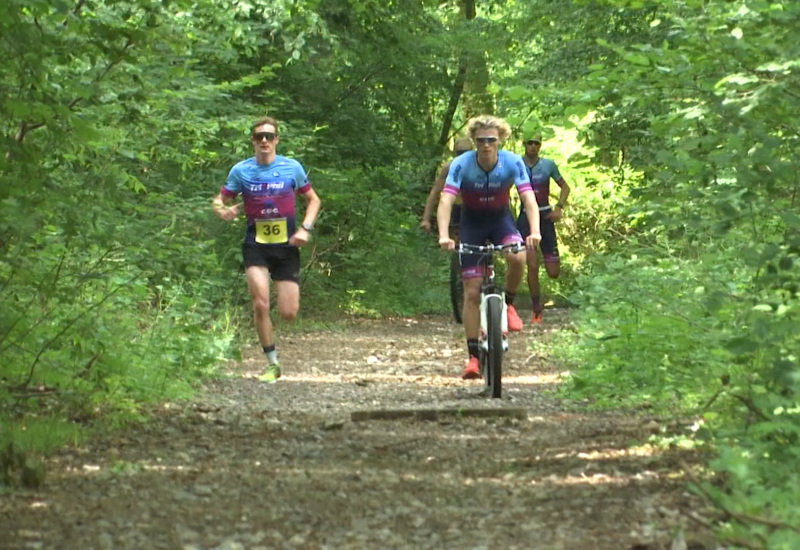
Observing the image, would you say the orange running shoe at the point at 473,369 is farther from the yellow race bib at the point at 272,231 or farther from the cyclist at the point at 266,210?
the yellow race bib at the point at 272,231

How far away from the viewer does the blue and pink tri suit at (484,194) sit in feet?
34.2

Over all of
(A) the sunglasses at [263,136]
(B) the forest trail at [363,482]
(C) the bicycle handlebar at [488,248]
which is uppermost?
(A) the sunglasses at [263,136]

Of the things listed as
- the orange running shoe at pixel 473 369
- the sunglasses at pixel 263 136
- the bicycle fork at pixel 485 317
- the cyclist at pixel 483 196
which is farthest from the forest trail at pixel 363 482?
the sunglasses at pixel 263 136

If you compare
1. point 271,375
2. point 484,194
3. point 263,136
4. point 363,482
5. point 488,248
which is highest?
point 263,136

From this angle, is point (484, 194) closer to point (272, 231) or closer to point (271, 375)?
point (272, 231)

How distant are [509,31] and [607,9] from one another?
592 centimetres

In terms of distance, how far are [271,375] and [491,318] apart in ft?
7.67

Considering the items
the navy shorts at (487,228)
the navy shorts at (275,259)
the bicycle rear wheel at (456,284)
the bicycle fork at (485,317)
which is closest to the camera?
the bicycle fork at (485,317)

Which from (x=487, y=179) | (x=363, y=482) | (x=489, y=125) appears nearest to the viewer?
(x=363, y=482)

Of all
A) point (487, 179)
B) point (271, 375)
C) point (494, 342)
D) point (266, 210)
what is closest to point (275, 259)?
point (266, 210)

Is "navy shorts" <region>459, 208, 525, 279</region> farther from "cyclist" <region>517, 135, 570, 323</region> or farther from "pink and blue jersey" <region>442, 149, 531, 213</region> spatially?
"cyclist" <region>517, 135, 570, 323</region>

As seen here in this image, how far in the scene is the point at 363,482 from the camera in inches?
248

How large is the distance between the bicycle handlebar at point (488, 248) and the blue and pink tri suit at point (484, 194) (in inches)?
7.2

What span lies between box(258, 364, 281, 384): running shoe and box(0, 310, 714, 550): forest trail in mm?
1192
